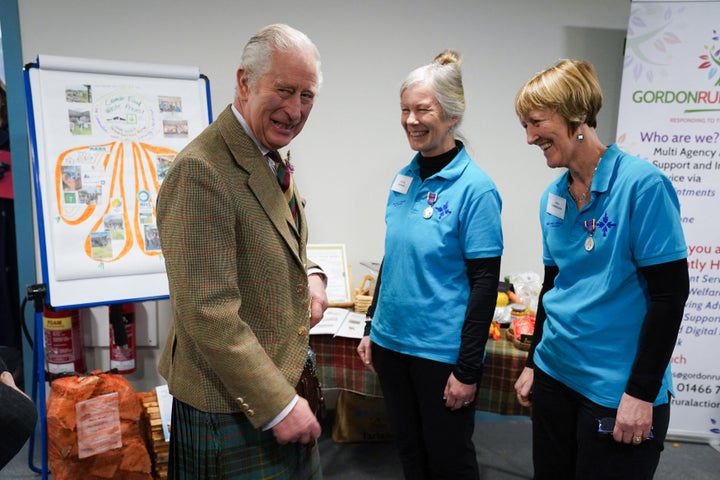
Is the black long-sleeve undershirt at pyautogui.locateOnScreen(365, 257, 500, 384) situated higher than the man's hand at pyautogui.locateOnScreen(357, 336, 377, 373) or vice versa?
the black long-sleeve undershirt at pyautogui.locateOnScreen(365, 257, 500, 384)

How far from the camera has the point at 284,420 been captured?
2.72 ft

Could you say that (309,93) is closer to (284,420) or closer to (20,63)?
(284,420)

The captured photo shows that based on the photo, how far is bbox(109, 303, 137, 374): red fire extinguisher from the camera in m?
2.08

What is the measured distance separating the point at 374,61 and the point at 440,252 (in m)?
1.48

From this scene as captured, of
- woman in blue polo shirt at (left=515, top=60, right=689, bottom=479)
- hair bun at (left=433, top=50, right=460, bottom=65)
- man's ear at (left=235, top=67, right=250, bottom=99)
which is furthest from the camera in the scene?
hair bun at (left=433, top=50, right=460, bottom=65)

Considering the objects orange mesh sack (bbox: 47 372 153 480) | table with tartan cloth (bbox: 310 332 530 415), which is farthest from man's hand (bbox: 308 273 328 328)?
orange mesh sack (bbox: 47 372 153 480)

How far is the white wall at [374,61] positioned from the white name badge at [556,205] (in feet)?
3.87

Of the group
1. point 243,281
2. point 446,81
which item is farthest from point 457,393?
point 446,81

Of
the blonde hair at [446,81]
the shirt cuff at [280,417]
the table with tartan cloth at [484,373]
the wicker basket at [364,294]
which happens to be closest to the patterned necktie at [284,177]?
the shirt cuff at [280,417]

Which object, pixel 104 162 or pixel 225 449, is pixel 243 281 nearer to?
pixel 225 449

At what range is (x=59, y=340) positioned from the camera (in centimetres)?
206

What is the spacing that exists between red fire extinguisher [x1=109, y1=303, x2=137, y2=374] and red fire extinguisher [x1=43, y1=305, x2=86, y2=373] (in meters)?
0.16

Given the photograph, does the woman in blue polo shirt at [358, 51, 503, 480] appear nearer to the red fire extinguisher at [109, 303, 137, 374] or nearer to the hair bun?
the hair bun

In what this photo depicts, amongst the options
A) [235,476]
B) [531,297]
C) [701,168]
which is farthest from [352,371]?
[701,168]
